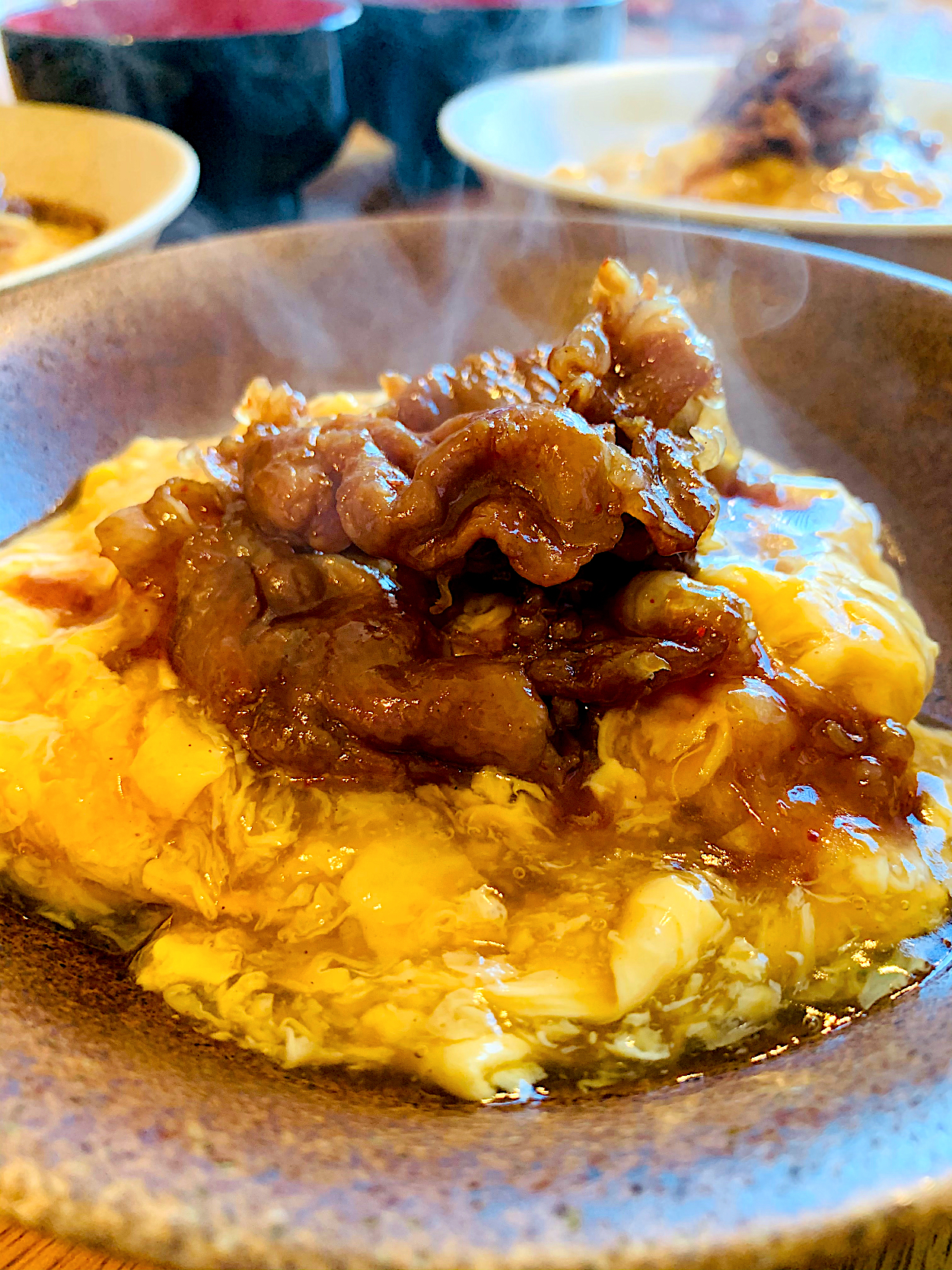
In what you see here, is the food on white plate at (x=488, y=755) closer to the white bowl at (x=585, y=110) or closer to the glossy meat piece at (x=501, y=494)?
the glossy meat piece at (x=501, y=494)

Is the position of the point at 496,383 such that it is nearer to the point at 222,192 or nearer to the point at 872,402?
the point at 872,402

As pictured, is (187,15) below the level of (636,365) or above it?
above

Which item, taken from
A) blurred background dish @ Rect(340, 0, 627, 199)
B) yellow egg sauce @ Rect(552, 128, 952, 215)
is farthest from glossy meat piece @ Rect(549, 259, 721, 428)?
blurred background dish @ Rect(340, 0, 627, 199)

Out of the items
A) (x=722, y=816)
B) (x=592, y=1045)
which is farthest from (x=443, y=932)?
(x=722, y=816)

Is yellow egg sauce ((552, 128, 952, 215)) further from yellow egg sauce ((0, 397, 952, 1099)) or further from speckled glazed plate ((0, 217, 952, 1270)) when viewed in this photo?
yellow egg sauce ((0, 397, 952, 1099))

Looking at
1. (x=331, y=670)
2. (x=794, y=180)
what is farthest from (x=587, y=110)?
(x=331, y=670)

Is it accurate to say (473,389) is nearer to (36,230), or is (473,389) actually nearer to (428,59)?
(36,230)

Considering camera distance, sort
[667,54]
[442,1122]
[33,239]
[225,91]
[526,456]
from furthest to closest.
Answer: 1. [667,54]
2. [225,91]
3. [33,239]
4. [526,456]
5. [442,1122]
